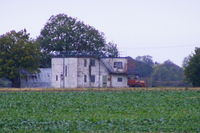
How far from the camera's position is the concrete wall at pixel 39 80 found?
296 feet

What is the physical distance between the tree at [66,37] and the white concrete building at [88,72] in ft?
37.1

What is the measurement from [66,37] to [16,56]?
20959mm

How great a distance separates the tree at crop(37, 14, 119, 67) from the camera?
324 feet

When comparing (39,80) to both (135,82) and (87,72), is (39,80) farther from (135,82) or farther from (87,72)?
(135,82)

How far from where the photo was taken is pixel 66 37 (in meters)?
99.5

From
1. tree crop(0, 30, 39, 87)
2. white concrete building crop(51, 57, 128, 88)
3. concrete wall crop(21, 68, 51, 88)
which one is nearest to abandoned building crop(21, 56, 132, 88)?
white concrete building crop(51, 57, 128, 88)

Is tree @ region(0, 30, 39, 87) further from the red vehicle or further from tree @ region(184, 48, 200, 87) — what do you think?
tree @ region(184, 48, 200, 87)

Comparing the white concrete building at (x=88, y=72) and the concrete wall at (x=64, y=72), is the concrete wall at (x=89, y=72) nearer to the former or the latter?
the white concrete building at (x=88, y=72)

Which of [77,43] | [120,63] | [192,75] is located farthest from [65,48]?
[192,75]

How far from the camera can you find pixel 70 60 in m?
85.2

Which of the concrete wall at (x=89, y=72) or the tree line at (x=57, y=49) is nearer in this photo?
the tree line at (x=57, y=49)

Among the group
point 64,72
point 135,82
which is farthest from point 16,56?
point 135,82

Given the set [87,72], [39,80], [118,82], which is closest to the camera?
[87,72]

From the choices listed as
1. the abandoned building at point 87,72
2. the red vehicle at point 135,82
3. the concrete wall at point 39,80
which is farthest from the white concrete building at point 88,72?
the concrete wall at point 39,80
